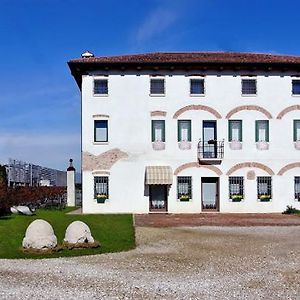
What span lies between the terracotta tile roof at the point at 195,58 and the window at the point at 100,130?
4078 mm

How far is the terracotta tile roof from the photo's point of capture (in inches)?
1273

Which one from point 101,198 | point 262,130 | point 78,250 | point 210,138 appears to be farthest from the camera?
point 262,130

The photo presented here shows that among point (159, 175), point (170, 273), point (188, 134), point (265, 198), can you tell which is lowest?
point (170, 273)

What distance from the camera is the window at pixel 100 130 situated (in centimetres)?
3284

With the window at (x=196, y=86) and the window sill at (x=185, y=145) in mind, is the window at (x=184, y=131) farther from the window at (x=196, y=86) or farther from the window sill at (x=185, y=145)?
the window at (x=196, y=86)

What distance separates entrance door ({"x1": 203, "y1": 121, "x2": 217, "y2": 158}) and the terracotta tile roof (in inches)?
168

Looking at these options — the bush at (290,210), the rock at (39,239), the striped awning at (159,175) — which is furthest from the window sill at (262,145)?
the rock at (39,239)

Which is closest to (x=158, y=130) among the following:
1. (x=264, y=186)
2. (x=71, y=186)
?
(x=264, y=186)

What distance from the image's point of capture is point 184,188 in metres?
32.9

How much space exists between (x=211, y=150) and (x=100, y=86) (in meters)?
8.74

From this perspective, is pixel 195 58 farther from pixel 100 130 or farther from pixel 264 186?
pixel 264 186

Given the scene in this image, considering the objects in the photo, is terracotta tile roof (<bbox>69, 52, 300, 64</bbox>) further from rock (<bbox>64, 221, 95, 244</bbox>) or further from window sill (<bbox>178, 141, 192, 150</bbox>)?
rock (<bbox>64, 221, 95, 244</bbox>)

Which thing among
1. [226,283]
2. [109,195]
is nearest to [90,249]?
[226,283]

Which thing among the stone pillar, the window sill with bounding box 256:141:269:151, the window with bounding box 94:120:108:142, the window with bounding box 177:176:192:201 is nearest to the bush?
the window sill with bounding box 256:141:269:151
